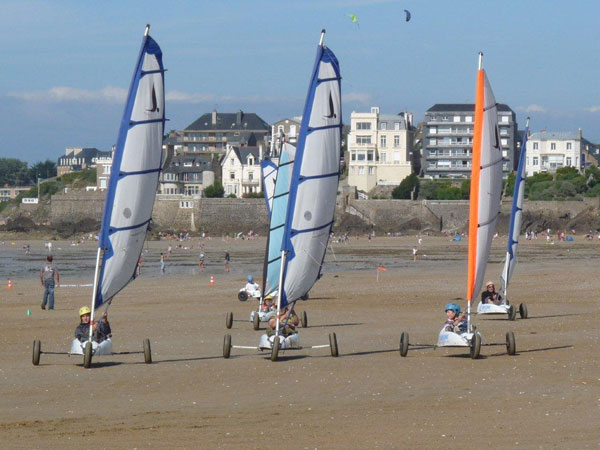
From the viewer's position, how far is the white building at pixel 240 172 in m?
124

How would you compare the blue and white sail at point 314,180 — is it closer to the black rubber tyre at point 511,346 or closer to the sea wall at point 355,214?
the black rubber tyre at point 511,346

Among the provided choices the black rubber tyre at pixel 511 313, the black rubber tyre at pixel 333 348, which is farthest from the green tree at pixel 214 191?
the black rubber tyre at pixel 333 348

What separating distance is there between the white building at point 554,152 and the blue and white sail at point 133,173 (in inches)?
4393

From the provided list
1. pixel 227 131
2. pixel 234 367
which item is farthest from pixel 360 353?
pixel 227 131

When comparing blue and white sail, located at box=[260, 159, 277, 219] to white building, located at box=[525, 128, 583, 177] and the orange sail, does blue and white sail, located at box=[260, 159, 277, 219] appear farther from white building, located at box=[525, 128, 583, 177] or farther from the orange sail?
white building, located at box=[525, 128, 583, 177]

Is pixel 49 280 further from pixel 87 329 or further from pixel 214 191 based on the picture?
pixel 214 191

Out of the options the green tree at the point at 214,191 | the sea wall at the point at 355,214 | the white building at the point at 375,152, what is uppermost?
the white building at the point at 375,152

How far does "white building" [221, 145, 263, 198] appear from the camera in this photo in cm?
12425

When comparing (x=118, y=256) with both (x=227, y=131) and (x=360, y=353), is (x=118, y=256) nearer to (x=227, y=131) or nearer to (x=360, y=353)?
(x=360, y=353)

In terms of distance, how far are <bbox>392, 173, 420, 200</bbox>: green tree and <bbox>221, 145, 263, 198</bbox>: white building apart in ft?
62.2

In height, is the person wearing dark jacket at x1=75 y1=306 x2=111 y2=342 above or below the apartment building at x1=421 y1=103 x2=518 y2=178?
below

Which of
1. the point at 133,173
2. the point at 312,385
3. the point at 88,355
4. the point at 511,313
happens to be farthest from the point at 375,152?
the point at 312,385

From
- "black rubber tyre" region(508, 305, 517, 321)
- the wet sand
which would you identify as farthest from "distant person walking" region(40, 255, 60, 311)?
"black rubber tyre" region(508, 305, 517, 321)

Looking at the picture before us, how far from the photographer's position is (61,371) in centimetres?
1517
